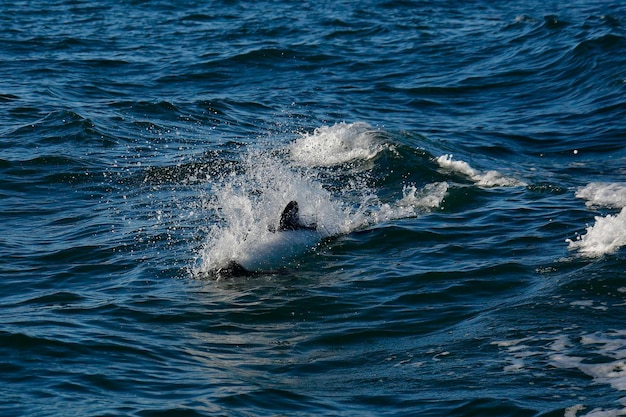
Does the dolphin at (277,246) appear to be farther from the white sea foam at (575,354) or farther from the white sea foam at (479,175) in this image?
the white sea foam at (479,175)

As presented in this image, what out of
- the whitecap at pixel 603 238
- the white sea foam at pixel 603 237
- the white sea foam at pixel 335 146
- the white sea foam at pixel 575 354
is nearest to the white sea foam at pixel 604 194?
the white sea foam at pixel 603 237

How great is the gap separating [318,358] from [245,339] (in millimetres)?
906

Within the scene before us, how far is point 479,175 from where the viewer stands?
16.8 m

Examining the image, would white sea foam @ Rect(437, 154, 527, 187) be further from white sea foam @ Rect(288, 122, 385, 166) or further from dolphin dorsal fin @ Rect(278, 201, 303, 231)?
dolphin dorsal fin @ Rect(278, 201, 303, 231)

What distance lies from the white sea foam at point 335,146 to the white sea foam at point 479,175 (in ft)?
3.89

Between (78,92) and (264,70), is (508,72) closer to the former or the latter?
(264,70)

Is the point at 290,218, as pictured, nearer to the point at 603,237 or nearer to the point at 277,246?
the point at 277,246

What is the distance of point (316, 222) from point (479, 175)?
13.3 ft

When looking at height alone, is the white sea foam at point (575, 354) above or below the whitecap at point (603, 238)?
below

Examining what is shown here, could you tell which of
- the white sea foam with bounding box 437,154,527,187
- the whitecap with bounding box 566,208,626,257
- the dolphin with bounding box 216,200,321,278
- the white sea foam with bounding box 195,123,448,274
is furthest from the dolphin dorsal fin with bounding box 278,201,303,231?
the white sea foam with bounding box 437,154,527,187

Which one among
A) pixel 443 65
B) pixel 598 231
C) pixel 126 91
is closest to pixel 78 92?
pixel 126 91

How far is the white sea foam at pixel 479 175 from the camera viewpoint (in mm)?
16422

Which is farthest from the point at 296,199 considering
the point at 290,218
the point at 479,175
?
the point at 479,175

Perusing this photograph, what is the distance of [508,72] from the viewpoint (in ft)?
80.4
